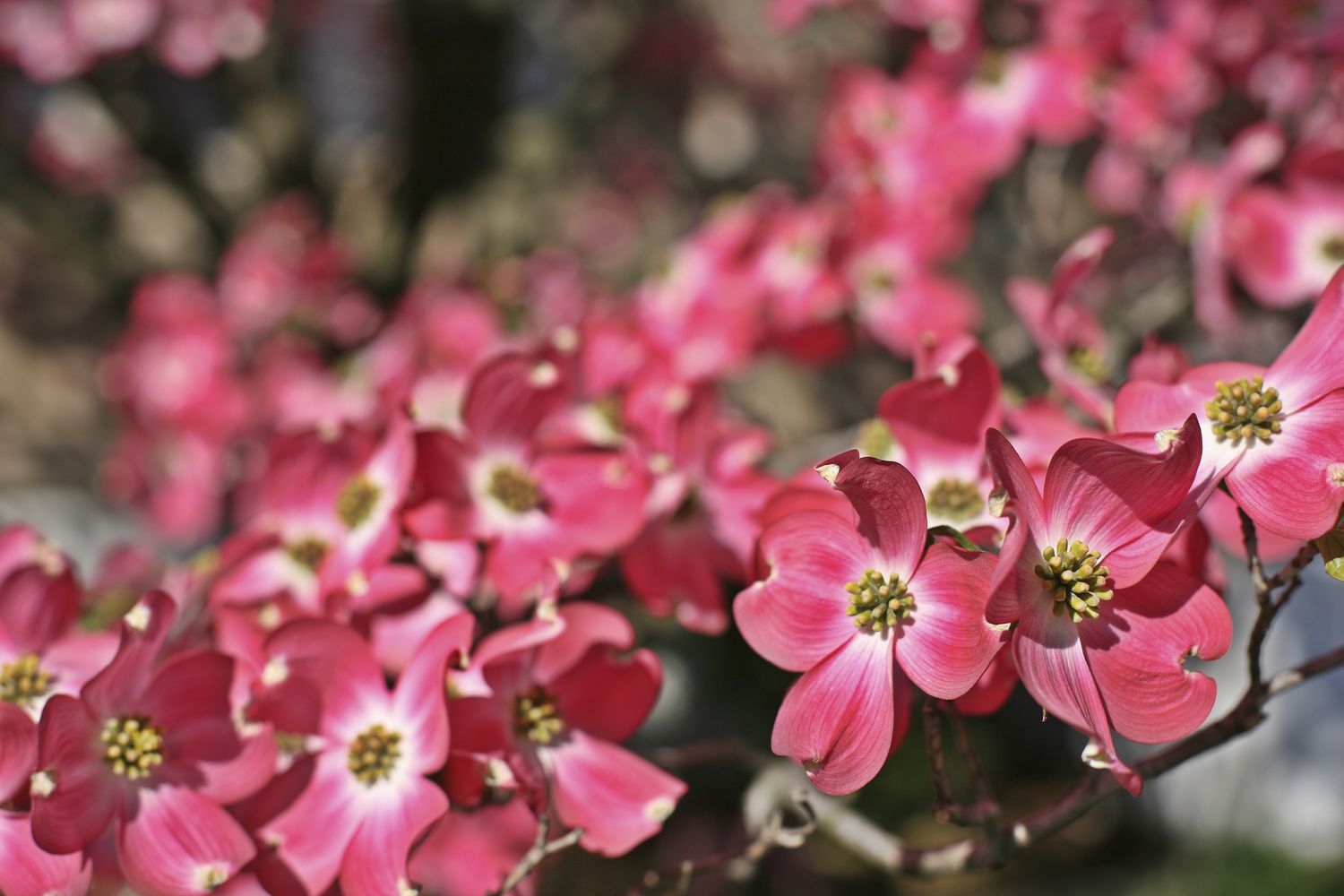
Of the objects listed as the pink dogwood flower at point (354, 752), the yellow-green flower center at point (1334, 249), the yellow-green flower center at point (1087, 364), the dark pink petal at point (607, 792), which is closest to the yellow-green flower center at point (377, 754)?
the pink dogwood flower at point (354, 752)

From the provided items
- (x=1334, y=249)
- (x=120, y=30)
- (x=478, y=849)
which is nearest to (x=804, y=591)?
(x=478, y=849)

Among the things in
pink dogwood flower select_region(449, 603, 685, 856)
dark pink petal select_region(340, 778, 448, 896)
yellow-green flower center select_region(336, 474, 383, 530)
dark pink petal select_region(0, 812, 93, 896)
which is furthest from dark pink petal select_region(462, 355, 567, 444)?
dark pink petal select_region(0, 812, 93, 896)

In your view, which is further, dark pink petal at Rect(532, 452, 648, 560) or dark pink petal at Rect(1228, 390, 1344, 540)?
dark pink petal at Rect(532, 452, 648, 560)

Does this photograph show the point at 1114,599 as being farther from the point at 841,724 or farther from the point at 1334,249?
the point at 1334,249

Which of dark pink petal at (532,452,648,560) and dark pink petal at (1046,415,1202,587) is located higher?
dark pink petal at (1046,415,1202,587)

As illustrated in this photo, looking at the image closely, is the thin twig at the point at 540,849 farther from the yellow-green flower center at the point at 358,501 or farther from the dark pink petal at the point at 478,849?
the yellow-green flower center at the point at 358,501

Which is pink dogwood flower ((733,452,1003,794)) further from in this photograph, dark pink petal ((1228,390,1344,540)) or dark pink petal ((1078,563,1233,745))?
dark pink petal ((1228,390,1344,540))
